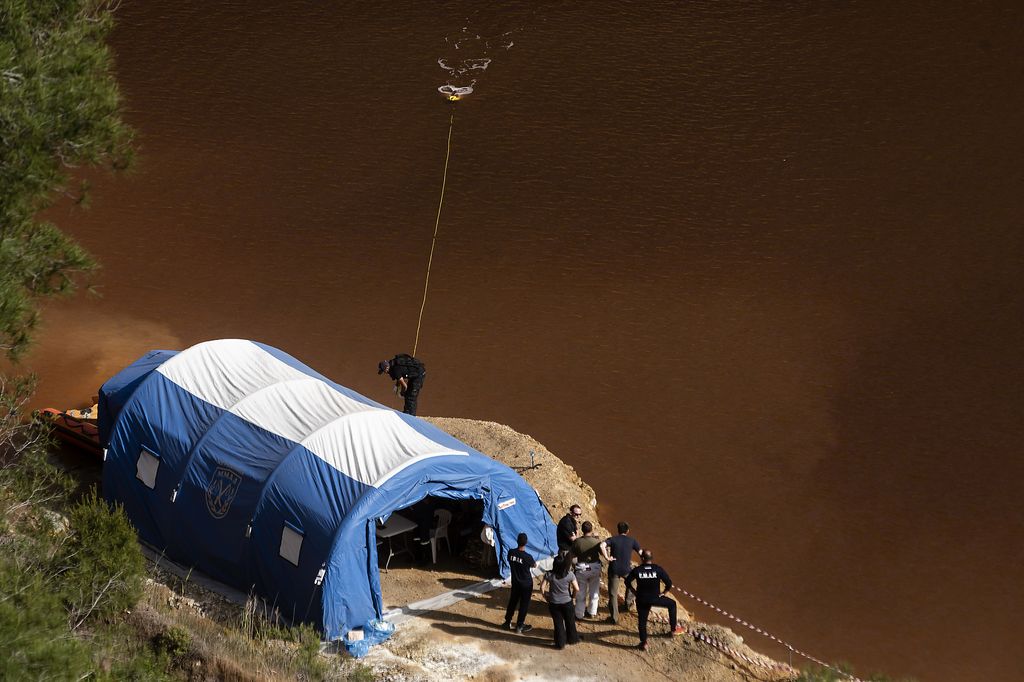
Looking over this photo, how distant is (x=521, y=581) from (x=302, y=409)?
3.64m

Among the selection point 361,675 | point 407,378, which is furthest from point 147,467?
point 361,675

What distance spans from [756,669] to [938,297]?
13430 millimetres

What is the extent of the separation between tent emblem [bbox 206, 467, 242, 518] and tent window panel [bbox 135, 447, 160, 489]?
1.03 metres

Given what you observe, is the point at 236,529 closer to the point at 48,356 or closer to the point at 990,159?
the point at 48,356

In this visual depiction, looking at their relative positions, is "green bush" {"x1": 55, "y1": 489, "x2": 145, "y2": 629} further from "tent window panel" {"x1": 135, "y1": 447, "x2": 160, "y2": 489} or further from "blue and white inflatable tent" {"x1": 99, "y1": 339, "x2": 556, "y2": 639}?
"tent window panel" {"x1": 135, "y1": 447, "x2": 160, "y2": 489}

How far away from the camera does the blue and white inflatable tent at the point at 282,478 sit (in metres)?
11.7

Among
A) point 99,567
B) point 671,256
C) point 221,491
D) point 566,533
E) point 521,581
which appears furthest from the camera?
point 671,256

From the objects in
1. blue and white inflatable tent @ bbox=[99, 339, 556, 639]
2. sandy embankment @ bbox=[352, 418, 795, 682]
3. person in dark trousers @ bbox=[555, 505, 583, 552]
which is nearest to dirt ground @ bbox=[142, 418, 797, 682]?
sandy embankment @ bbox=[352, 418, 795, 682]

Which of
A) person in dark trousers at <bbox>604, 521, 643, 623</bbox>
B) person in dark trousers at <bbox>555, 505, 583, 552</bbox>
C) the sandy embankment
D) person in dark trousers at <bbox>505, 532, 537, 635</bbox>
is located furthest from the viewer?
person in dark trousers at <bbox>555, 505, 583, 552</bbox>

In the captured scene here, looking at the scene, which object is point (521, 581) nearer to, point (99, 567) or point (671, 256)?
point (99, 567)

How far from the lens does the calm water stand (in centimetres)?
1656

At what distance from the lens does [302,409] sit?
514 inches

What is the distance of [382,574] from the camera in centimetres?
1313

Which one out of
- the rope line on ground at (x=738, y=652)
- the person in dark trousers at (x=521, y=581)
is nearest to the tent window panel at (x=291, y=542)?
the person in dark trousers at (x=521, y=581)
